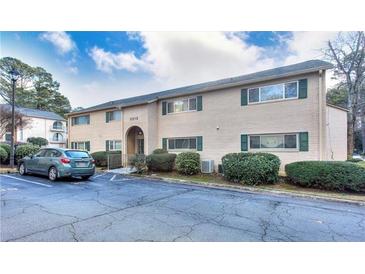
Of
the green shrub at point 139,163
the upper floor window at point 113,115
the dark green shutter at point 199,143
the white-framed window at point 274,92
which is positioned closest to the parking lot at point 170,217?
the green shrub at point 139,163

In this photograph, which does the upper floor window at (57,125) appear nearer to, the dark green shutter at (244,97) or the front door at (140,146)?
the front door at (140,146)

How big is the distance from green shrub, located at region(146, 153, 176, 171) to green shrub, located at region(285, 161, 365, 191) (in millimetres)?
7181

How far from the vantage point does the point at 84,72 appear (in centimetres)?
1600

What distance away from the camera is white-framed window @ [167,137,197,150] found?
48.9 feet

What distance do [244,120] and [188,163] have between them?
4.06 metres

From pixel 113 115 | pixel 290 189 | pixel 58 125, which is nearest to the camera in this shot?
pixel 290 189

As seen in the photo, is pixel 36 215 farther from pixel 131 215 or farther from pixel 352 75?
pixel 352 75

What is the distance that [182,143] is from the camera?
1540 centimetres

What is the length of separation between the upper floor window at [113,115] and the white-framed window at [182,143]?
16.4ft

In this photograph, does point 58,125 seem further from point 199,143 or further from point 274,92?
point 274,92

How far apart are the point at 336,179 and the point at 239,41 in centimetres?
740

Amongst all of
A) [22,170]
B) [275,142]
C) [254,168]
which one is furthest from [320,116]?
[22,170]

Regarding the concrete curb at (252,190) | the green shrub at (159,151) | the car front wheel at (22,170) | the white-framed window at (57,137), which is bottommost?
the concrete curb at (252,190)

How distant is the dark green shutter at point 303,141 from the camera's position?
35.0 ft
